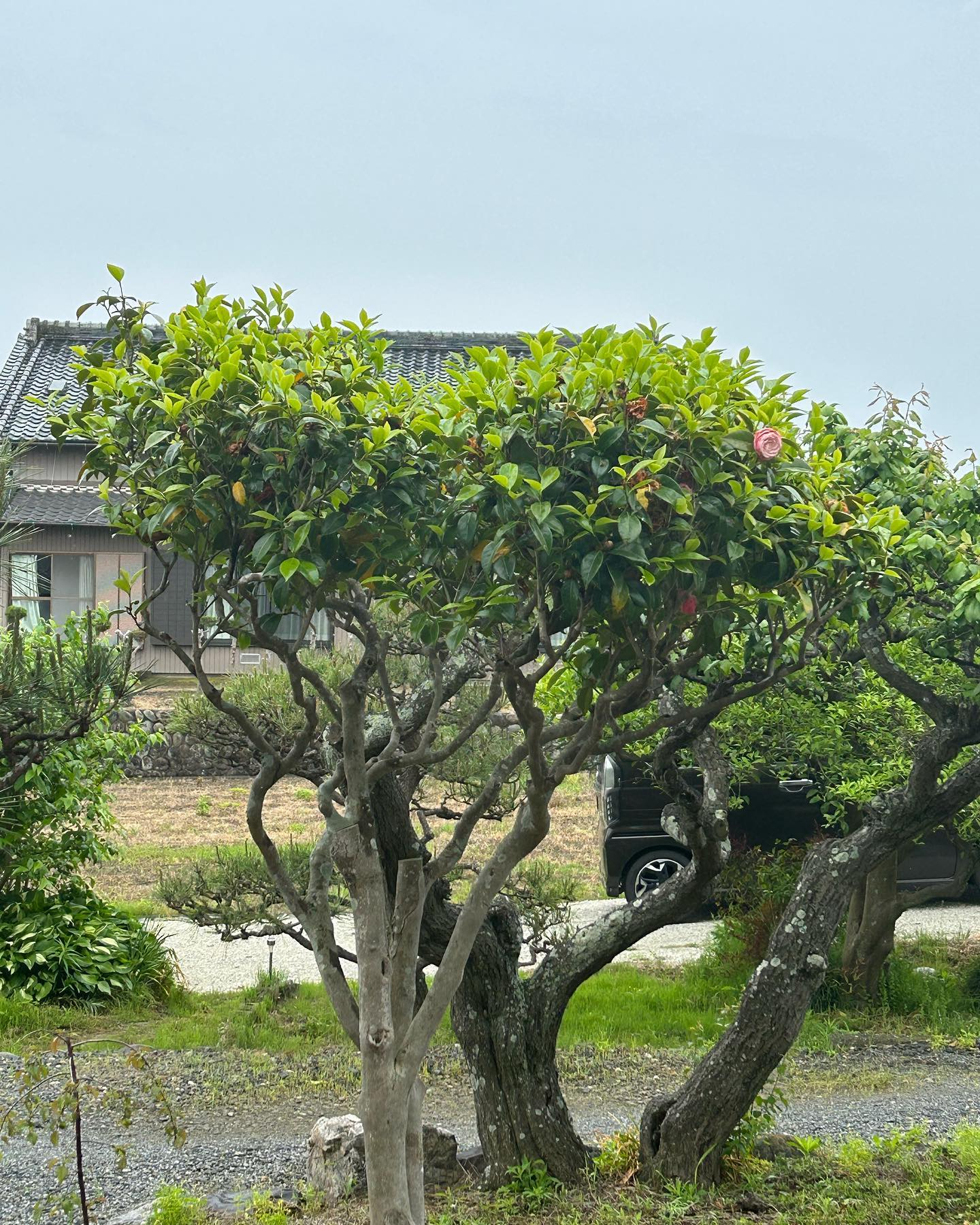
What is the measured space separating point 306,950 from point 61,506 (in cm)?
1079

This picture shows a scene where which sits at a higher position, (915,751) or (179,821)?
(915,751)

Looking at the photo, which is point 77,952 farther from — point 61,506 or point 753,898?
point 61,506

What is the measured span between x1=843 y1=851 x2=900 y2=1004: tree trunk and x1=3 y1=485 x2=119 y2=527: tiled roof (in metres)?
13.7

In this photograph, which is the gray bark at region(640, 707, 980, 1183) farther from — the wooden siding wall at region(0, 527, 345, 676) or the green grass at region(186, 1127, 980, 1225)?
the wooden siding wall at region(0, 527, 345, 676)

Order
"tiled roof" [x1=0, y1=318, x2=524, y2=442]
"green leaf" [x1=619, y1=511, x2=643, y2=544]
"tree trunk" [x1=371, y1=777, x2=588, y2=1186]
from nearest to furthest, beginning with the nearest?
1. "green leaf" [x1=619, y1=511, x2=643, y2=544]
2. "tree trunk" [x1=371, y1=777, x2=588, y2=1186]
3. "tiled roof" [x1=0, y1=318, x2=524, y2=442]

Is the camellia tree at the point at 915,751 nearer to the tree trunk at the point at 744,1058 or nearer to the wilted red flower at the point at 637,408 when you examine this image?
the tree trunk at the point at 744,1058

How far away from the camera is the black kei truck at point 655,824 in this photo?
10609mm

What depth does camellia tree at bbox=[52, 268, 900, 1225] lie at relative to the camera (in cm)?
337

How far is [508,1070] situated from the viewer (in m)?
5.08

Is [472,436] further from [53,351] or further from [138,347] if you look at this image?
[53,351]

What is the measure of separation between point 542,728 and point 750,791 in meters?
7.31

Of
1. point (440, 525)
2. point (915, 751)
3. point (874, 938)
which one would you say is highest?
point (440, 525)

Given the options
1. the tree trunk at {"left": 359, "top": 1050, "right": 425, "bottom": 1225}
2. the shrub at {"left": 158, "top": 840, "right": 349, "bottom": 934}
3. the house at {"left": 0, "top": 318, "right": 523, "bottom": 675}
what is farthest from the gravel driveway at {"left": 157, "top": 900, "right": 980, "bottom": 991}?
the house at {"left": 0, "top": 318, "right": 523, "bottom": 675}

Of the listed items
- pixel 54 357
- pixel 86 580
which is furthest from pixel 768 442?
pixel 54 357
